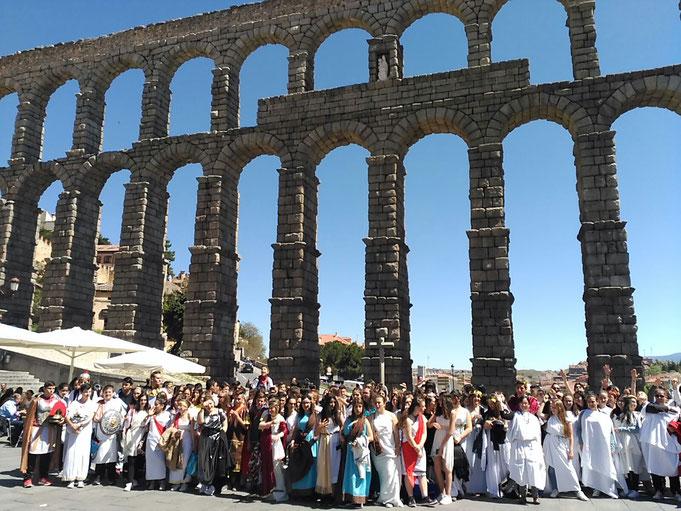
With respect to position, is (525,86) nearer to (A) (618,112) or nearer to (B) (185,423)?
(A) (618,112)

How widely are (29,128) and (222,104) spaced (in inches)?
510

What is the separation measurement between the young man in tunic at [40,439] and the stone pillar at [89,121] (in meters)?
21.9

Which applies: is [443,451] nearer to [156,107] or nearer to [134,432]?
[134,432]

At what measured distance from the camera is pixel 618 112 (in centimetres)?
2047

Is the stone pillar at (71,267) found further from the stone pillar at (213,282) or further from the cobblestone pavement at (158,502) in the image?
the cobblestone pavement at (158,502)

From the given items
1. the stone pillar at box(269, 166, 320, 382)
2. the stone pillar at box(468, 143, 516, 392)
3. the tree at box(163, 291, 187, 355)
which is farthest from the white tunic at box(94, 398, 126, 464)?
the tree at box(163, 291, 187, 355)

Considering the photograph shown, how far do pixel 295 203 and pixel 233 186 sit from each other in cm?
412

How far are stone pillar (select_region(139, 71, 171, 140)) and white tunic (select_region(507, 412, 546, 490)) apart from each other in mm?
24052

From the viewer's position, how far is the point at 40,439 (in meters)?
9.96

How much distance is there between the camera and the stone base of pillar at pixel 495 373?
62.8ft

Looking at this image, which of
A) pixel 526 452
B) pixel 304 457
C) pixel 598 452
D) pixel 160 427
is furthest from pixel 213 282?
pixel 598 452

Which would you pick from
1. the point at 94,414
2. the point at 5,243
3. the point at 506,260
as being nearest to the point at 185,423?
the point at 94,414

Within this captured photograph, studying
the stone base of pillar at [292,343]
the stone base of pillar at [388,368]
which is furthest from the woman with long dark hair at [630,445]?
the stone base of pillar at [292,343]

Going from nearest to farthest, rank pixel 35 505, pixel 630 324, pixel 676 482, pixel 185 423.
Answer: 1. pixel 35 505
2. pixel 676 482
3. pixel 185 423
4. pixel 630 324
